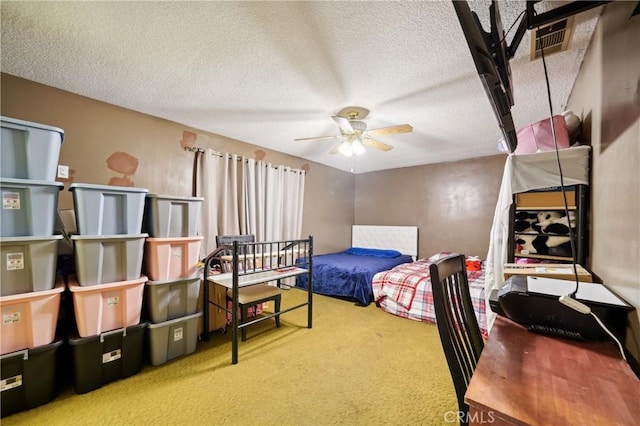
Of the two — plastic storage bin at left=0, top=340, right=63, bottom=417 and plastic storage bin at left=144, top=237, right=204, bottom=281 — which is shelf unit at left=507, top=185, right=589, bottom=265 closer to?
plastic storage bin at left=144, top=237, right=204, bottom=281

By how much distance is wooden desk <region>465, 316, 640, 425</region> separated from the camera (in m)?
0.60

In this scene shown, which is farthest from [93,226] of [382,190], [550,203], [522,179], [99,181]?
[382,190]

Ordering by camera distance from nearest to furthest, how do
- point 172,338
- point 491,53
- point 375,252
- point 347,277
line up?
point 491,53
point 172,338
point 347,277
point 375,252

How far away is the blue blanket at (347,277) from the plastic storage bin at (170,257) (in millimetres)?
1992

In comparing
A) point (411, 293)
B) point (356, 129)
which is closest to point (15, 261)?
point (356, 129)

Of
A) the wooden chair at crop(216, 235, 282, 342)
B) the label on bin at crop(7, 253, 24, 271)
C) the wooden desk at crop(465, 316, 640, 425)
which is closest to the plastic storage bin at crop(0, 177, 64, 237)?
the label on bin at crop(7, 253, 24, 271)

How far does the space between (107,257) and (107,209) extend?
34 centimetres

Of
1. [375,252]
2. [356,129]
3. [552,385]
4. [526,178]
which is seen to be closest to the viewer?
[552,385]

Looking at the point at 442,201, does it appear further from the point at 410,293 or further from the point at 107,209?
the point at 107,209

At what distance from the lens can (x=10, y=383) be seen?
1.49 m

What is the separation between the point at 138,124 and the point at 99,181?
0.71 m

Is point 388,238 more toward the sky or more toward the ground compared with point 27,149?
more toward the ground

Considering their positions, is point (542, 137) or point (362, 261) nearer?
point (542, 137)

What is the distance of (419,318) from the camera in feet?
9.74
